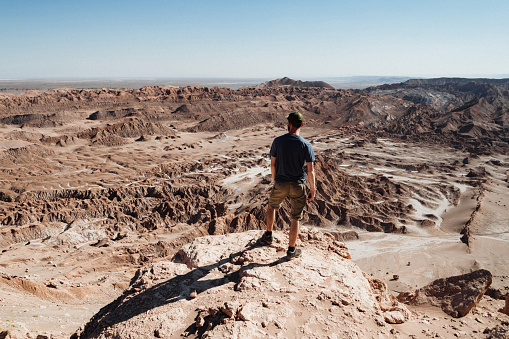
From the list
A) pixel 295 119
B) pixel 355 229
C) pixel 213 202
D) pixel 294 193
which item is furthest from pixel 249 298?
pixel 213 202

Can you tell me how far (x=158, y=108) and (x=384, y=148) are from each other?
1756 inches

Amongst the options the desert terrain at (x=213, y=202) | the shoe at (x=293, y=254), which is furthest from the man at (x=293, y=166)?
the desert terrain at (x=213, y=202)

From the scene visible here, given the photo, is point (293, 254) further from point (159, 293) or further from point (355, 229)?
point (355, 229)

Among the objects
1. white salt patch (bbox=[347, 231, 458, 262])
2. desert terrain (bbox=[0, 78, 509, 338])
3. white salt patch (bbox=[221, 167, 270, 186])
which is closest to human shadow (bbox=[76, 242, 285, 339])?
desert terrain (bbox=[0, 78, 509, 338])

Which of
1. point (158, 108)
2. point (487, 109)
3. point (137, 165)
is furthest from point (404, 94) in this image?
point (137, 165)

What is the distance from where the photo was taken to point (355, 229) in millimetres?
23328

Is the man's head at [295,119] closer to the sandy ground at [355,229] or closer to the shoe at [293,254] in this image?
the shoe at [293,254]

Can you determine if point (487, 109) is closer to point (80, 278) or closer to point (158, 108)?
point (158, 108)

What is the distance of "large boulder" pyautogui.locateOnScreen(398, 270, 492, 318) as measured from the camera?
214 inches

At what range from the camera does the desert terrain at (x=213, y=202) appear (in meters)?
11.2

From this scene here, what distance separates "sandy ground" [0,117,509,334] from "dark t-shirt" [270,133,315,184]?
3123 millimetres

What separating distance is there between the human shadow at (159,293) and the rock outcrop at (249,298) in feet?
0.05

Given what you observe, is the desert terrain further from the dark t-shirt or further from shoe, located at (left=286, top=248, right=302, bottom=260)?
the dark t-shirt

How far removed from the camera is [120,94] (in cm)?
7281
